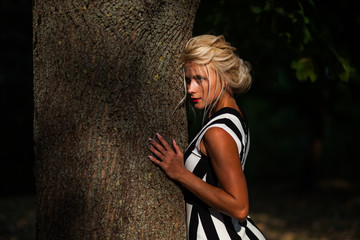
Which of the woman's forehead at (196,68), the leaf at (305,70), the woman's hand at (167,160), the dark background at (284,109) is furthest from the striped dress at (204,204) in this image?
the leaf at (305,70)

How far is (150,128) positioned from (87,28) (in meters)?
0.63

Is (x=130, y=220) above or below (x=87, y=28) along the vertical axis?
below

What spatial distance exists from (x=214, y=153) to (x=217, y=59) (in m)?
0.56

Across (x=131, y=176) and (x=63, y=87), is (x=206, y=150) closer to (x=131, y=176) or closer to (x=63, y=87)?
(x=131, y=176)

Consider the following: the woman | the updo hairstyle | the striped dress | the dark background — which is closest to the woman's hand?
the woman

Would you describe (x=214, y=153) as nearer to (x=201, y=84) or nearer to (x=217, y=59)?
(x=201, y=84)

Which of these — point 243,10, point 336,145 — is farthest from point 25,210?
point 336,145

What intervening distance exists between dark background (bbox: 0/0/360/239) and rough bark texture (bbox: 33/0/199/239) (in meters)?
1.14

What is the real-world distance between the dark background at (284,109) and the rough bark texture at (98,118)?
1141 millimetres

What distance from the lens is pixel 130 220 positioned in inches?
80.6

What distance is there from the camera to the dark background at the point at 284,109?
384 centimetres

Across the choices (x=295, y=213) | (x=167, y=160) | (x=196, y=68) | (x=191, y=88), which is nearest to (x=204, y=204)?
(x=167, y=160)

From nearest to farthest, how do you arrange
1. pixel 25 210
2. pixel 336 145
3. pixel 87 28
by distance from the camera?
pixel 87 28 → pixel 25 210 → pixel 336 145

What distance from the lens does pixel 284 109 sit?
1298 cm
